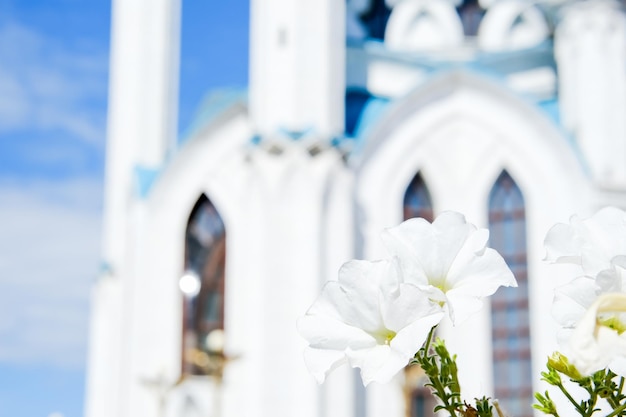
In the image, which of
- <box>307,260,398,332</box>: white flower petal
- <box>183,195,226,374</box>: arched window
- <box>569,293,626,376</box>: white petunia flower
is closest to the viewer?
<box>569,293,626,376</box>: white petunia flower

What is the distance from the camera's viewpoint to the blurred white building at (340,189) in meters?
16.3

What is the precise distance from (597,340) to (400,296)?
26 cm

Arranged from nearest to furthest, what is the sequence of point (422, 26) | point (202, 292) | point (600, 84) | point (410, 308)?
point (410, 308) → point (600, 84) → point (202, 292) → point (422, 26)

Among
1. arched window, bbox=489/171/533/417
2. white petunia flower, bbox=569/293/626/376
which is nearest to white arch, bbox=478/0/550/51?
arched window, bbox=489/171/533/417

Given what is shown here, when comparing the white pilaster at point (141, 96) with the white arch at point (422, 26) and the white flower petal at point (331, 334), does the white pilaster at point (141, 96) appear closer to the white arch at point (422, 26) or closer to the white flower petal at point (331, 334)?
the white arch at point (422, 26)

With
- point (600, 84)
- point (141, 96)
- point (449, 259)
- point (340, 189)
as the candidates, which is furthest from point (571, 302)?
point (141, 96)

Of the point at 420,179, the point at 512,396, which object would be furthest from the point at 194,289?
the point at 512,396

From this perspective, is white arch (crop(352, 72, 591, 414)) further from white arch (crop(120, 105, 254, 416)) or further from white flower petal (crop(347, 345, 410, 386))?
white flower petal (crop(347, 345, 410, 386))

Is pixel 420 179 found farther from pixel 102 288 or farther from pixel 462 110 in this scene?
pixel 102 288

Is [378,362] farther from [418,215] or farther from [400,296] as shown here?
[418,215]

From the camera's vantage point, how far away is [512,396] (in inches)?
643

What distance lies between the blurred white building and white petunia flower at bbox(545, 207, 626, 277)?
45.4ft

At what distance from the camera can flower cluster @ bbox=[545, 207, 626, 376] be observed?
1345 mm

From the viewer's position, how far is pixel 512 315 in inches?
656
